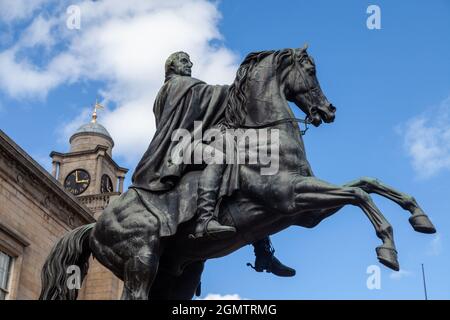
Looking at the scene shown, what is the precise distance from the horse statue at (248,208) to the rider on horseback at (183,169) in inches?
6.3

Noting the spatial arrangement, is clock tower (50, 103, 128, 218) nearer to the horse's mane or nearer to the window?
the window

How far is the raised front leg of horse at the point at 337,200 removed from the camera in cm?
673

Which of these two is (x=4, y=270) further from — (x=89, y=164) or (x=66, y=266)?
(x=89, y=164)

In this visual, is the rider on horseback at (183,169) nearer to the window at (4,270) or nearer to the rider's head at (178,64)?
the rider's head at (178,64)

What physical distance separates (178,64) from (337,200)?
101 inches

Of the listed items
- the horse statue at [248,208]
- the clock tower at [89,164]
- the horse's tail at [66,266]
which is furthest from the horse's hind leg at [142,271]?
the clock tower at [89,164]

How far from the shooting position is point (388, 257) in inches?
259

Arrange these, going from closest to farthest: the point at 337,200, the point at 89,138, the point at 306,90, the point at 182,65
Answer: the point at 337,200 < the point at 306,90 < the point at 182,65 < the point at 89,138

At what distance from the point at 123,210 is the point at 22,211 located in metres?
23.7

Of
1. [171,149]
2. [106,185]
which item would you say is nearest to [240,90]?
[171,149]

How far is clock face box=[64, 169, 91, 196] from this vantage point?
5962 cm

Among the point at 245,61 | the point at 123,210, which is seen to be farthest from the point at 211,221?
the point at 245,61

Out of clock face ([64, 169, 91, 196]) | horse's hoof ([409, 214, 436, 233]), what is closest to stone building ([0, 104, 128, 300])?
horse's hoof ([409, 214, 436, 233])

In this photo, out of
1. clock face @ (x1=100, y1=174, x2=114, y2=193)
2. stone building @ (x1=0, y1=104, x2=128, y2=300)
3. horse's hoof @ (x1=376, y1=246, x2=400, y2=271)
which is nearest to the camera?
horse's hoof @ (x1=376, y1=246, x2=400, y2=271)
